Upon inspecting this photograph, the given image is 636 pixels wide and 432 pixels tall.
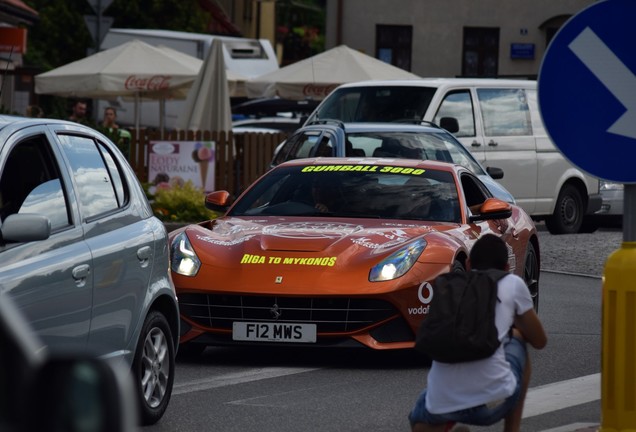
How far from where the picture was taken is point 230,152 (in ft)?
77.1

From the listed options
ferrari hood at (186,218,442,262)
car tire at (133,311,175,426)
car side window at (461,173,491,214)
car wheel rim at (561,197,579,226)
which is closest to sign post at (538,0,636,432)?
car tire at (133,311,175,426)

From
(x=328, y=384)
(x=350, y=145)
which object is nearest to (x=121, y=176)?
(x=328, y=384)

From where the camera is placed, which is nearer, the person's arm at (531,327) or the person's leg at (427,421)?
the person's leg at (427,421)

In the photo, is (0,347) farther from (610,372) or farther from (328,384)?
(328,384)

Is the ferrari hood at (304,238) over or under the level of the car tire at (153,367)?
over

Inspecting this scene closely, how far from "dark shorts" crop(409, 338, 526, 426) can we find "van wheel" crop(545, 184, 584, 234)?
56.4 feet

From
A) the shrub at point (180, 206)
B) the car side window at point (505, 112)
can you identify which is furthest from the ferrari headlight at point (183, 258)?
the car side window at point (505, 112)

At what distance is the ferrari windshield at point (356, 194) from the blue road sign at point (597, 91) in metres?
4.62

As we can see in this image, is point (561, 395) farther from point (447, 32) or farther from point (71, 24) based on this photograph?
point (447, 32)

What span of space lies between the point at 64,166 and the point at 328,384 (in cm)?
296

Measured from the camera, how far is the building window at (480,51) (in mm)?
52375

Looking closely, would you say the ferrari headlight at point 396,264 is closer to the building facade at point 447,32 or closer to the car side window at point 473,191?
the car side window at point 473,191

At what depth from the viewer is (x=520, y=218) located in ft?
40.8

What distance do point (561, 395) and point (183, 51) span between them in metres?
32.6
